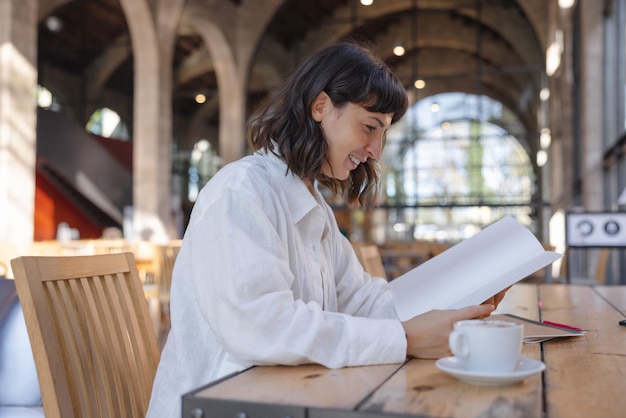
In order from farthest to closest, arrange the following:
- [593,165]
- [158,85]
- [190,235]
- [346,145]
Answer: [158,85] < [593,165] < [346,145] < [190,235]

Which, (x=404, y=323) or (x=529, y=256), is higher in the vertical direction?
(x=529, y=256)

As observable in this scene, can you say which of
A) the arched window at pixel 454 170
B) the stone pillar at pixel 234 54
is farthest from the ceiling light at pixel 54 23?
the arched window at pixel 454 170

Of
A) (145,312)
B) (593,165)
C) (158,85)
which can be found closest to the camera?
(145,312)

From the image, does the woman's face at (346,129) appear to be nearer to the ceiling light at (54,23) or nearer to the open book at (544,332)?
the open book at (544,332)

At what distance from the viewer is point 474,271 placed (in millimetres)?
1133

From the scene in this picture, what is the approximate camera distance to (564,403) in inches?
30.6

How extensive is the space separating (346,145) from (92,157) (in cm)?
1193

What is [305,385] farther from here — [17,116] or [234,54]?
[234,54]

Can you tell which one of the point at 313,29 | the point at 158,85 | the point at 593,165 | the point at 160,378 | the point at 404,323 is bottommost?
the point at 160,378

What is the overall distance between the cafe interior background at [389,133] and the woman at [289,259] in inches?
271

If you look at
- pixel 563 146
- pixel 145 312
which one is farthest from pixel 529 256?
pixel 563 146

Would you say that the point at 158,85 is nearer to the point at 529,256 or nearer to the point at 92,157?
the point at 92,157

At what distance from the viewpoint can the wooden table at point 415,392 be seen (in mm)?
744

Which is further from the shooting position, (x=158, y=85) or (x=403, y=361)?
(x=158, y=85)
